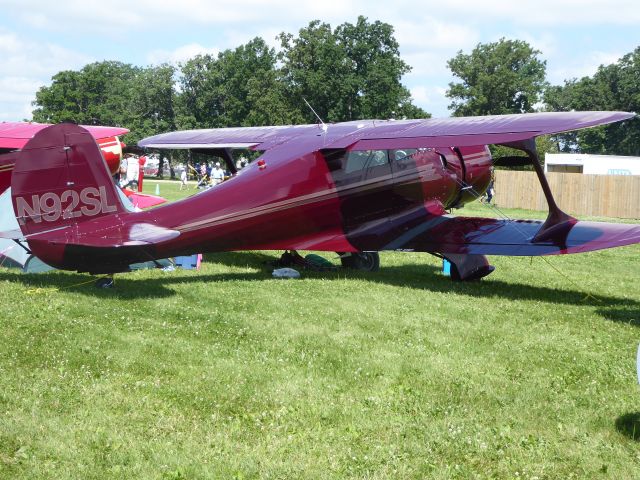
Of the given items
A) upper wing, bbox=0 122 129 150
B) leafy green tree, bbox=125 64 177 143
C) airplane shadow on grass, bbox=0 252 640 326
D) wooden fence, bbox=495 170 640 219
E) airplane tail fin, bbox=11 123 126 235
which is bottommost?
wooden fence, bbox=495 170 640 219

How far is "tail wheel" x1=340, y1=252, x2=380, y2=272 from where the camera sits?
1171 cm

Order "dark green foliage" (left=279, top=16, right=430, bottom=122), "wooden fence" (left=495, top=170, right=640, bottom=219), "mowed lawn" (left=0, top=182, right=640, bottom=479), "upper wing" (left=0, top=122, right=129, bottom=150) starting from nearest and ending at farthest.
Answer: "mowed lawn" (left=0, top=182, right=640, bottom=479), "upper wing" (left=0, top=122, right=129, bottom=150), "wooden fence" (left=495, top=170, right=640, bottom=219), "dark green foliage" (left=279, top=16, right=430, bottom=122)

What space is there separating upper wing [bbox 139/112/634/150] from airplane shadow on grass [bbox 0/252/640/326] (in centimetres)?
205

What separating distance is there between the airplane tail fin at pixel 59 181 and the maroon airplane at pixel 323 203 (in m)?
0.01

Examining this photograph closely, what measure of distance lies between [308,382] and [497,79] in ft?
255

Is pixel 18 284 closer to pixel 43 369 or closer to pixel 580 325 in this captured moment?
pixel 43 369

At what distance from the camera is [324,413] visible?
16.5 ft

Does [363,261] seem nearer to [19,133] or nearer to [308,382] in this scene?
[308,382]

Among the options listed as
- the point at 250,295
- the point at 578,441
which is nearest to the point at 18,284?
the point at 250,295

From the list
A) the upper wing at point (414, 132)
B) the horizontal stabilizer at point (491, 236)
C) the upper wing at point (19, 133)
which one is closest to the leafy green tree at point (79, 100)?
the upper wing at point (19, 133)

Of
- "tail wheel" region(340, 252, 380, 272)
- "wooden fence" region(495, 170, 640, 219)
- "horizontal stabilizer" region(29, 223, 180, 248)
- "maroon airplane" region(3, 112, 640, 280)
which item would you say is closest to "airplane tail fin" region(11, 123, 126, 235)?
"maroon airplane" region(3, 112, 640, 280)

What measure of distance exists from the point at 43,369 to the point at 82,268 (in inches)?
99.5

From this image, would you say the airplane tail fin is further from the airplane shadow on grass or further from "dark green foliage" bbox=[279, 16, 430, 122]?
"dark green foliage" bbox=[279, 16, 430, 122]

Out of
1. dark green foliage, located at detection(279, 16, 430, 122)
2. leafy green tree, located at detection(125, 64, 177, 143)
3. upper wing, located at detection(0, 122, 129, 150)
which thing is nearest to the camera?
upper wing, located at detection(0, 122, 129, 150)
